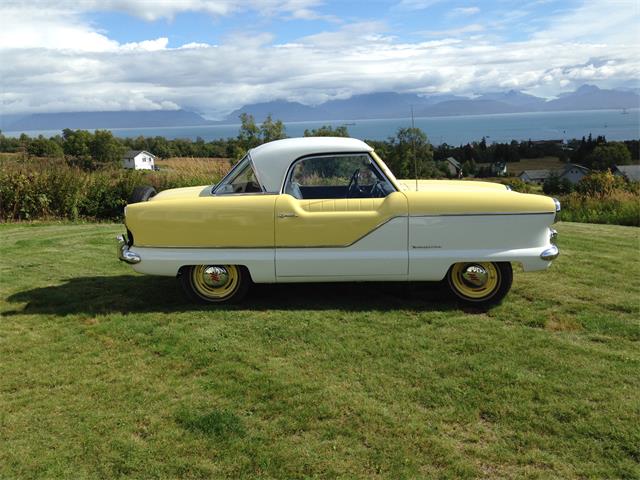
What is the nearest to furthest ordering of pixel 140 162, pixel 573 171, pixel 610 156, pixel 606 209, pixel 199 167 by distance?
pixel 606 209
pixel 199 167
pixel 140 162
pixel 610 156
pixel 573 171

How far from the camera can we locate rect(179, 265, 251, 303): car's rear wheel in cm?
495

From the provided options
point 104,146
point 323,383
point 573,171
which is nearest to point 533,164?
point 573,171

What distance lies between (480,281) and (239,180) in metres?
2.56

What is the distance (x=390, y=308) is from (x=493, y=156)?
65713mm

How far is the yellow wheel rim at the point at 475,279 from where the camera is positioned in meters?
4.84

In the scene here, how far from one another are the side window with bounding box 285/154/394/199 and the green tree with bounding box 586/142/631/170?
49473mm

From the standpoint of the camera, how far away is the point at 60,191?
1236 cm

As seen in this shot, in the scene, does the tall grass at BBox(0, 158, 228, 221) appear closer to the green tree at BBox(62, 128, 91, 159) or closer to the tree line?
the tree line

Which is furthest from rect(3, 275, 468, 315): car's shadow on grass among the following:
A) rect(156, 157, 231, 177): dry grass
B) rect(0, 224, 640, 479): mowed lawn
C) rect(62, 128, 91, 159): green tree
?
rect(62, 128, 91, 159): green tree

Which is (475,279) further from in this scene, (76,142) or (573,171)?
(573,171)

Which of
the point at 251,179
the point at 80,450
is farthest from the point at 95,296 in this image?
the point at 80,450

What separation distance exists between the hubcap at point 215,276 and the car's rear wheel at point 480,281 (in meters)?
2.19

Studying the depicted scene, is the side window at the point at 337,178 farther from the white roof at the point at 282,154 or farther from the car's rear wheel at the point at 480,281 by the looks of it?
the car's rear wheel at the point at 480,281

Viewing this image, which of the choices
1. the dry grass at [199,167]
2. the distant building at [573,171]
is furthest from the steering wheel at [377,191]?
the distant building at [573,171]
